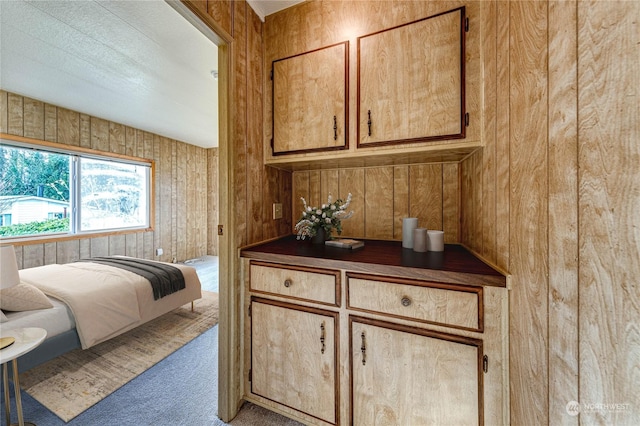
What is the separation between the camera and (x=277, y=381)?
125 centimetres

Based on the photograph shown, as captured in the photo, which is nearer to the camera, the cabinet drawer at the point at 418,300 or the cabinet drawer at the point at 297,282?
the cabinet drawer at the point at 418,300

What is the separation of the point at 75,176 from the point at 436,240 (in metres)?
4.86

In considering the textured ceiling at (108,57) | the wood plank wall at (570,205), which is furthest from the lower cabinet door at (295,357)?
the textured ceiling at (108,57)

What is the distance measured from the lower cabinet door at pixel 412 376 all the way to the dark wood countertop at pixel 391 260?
238mm

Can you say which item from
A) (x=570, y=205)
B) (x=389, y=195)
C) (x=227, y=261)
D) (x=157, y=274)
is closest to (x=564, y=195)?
(x=570, y=205)

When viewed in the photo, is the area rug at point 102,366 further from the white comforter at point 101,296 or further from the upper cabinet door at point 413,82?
the upper cabinet door at point 413,82

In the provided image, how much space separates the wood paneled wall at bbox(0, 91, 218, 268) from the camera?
2.98m

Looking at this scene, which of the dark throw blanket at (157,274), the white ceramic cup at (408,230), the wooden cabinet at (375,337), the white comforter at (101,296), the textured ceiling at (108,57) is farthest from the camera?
the dark throw blanket at (157,274)

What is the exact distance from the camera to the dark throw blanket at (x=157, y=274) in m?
2.25

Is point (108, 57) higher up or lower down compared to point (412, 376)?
higher up

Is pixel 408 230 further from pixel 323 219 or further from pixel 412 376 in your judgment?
pixel 412 376

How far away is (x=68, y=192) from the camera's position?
343 centimetres

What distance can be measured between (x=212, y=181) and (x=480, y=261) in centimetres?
568

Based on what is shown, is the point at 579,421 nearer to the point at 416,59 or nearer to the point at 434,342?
the point at 434,342
